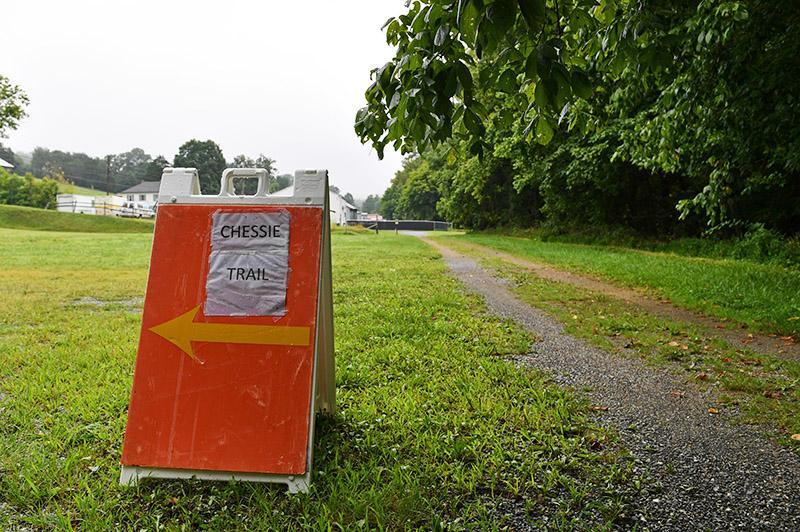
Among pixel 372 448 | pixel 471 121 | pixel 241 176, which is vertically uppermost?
pixel 471 121

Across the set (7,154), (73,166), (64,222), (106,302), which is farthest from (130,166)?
(106,302)

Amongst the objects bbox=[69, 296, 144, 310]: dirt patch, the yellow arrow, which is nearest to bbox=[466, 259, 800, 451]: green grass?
the yellow arrow

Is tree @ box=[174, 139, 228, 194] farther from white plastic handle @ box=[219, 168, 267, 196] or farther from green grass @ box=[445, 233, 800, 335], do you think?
white plastic handle @ box=[219, 168, 267, 196]

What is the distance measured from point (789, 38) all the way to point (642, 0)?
21.6 ft

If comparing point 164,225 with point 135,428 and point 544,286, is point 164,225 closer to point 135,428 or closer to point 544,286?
point 135,428

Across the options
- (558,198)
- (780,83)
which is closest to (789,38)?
(780,83)

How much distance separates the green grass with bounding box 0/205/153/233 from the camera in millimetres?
32250

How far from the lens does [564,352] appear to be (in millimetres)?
4344

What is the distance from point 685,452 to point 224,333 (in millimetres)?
2359

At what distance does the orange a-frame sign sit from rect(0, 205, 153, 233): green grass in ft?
116

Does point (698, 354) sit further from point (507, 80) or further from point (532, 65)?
point (532, 65)

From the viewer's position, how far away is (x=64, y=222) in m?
33.5

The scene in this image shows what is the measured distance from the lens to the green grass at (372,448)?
6.40 feet

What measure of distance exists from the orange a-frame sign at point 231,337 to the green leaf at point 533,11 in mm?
1328
